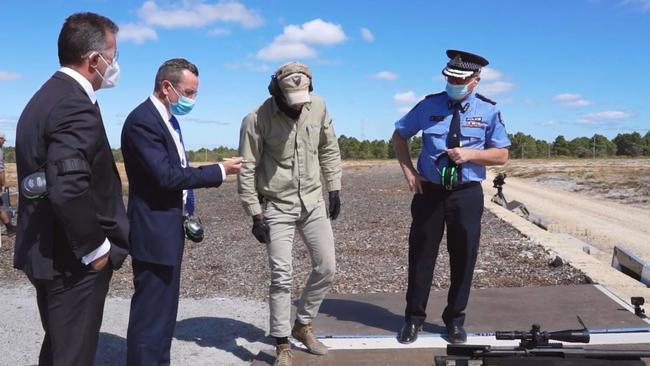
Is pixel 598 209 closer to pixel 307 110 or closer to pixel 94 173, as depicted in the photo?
pixel 307 110

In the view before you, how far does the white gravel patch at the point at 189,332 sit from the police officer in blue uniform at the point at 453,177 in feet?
4.71

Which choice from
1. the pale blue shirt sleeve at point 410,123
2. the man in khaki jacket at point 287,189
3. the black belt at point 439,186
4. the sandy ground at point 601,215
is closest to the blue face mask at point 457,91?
the pale blue shirt sleeve at point 410,123

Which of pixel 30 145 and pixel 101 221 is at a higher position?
pixel 30 145

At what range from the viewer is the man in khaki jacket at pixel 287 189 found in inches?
180

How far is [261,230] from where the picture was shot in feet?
15.0

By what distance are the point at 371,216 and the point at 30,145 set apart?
45.1ft

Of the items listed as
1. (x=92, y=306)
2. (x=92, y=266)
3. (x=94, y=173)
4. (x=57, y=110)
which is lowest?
(x=92, y=306)

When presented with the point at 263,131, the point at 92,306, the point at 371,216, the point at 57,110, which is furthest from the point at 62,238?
the point at 371,216

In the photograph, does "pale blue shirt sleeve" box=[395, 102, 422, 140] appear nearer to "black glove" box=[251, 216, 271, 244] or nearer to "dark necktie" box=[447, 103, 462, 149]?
"dark necktie" box=[447, 103, 462, 149]

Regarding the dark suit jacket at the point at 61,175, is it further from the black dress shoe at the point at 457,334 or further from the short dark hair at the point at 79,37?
the black dress shoe at the point at 457,334

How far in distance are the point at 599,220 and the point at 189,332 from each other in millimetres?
14817

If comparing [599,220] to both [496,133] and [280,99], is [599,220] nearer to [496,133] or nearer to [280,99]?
[496,133]

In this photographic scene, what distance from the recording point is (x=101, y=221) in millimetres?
3170

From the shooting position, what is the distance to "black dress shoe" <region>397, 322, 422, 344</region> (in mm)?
4902
